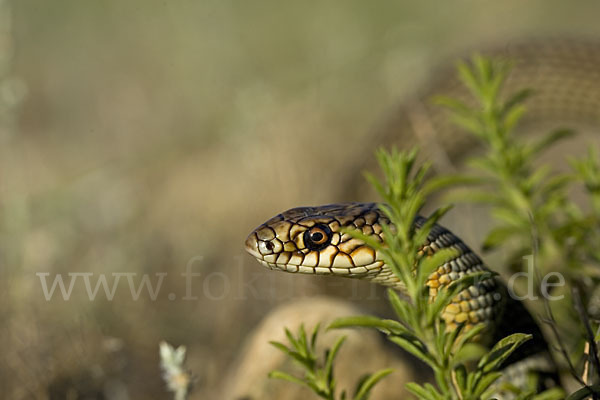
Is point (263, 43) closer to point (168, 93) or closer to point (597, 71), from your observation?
point (168, 93)

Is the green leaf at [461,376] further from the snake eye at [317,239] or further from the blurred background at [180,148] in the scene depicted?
the blurred background at [180,148]

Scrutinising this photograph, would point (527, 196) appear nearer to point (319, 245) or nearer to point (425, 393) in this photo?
point (319, 245)

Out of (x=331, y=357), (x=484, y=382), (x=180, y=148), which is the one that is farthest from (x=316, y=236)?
(x=180, y=148)

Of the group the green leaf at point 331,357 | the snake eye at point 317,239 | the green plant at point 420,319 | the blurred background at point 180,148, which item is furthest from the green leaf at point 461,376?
the blurred background at point 180,148

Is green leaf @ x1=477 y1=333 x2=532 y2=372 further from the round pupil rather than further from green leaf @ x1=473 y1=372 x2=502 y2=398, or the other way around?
the round pupil

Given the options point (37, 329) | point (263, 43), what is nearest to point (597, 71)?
point (37, 329)

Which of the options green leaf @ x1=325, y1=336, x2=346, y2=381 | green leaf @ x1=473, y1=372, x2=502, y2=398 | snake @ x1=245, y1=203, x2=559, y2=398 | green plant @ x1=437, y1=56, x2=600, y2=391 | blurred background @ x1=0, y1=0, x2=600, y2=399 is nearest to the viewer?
green leaf @ x1=473, y1=372, x2=502, y2=398

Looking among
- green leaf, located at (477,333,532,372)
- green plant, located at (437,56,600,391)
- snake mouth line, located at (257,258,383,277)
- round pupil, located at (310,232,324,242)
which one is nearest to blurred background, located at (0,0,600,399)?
snake mouth line, located at (257,258,383,277)
